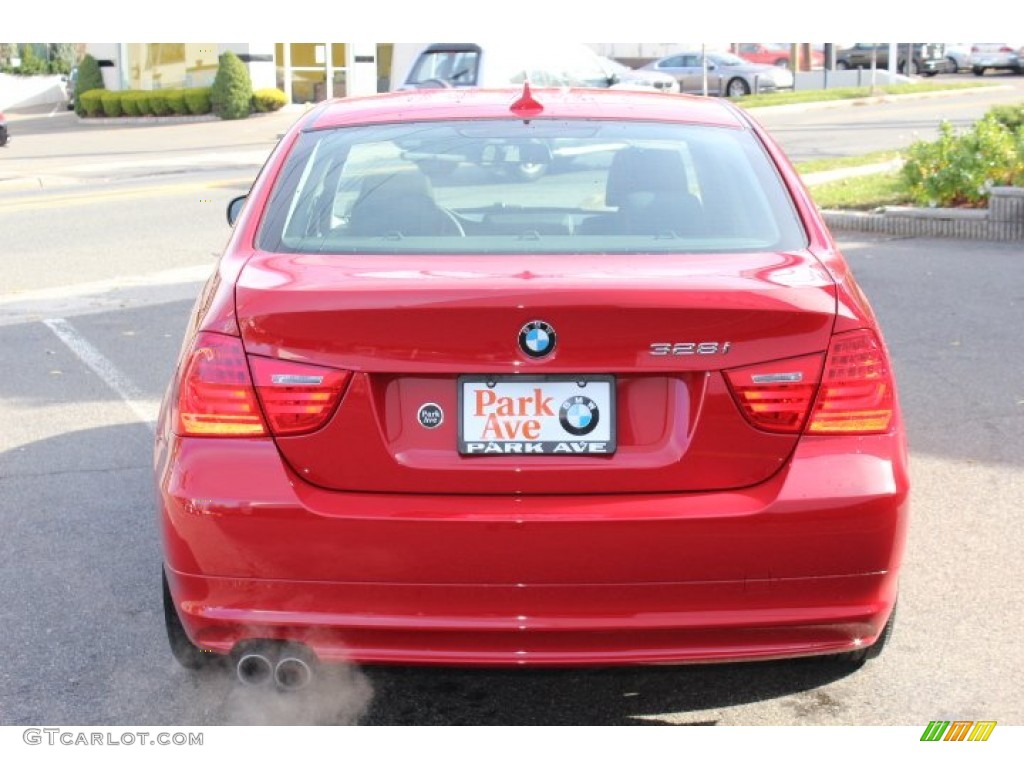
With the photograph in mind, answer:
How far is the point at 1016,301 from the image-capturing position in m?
10.1

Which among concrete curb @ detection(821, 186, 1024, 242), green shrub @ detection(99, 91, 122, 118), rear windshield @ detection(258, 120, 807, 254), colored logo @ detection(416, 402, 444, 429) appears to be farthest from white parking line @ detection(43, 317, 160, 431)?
green shrub @ detection(99, 91, 122, 118)

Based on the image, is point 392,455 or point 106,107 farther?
point 106,107

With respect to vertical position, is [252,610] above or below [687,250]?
below

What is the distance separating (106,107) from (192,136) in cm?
958

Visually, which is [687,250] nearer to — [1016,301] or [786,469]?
[786,469]

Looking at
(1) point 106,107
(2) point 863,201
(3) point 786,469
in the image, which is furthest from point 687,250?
(1) point 106,107

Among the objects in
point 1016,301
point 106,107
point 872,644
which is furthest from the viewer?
point 106,107

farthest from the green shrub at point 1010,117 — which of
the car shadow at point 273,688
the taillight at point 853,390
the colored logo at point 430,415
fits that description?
the colored logo at point 430,415

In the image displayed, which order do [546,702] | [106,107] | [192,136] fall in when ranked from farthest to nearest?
1. [106,107]
2. [192,136]
3. [546,702]

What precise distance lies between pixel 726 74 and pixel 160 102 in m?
15.9

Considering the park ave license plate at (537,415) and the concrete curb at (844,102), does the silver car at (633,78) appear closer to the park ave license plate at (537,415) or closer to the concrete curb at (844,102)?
the concrete curb at (844,102)

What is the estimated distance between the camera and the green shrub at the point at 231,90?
122ft
